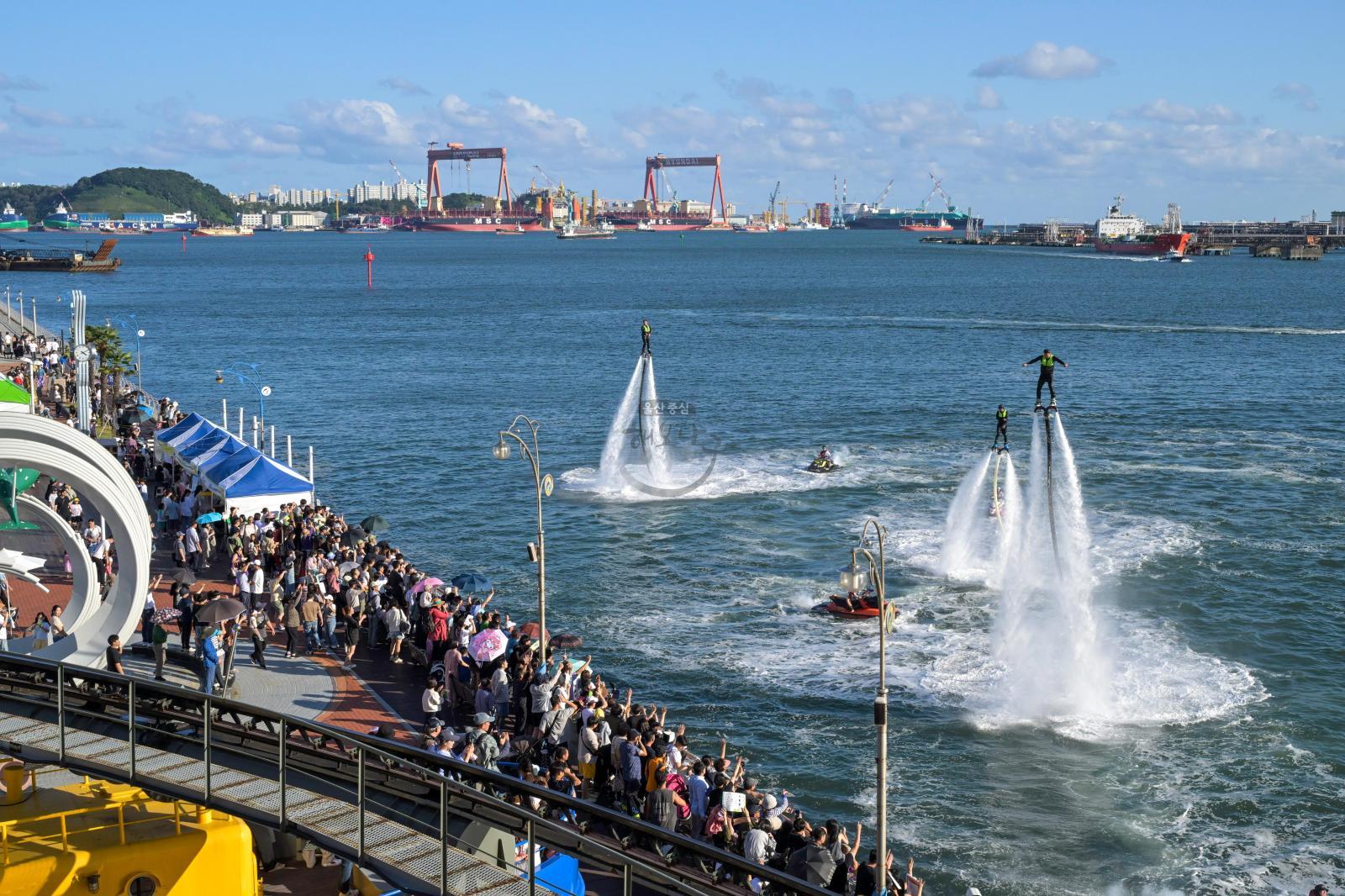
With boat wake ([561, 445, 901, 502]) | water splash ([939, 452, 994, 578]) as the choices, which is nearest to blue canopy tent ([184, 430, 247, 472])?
boat wake ([561, 445, 901, 502])

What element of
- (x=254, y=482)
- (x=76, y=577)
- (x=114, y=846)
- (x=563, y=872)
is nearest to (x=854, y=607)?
(x=254, y=482)

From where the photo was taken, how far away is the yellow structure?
1055cm

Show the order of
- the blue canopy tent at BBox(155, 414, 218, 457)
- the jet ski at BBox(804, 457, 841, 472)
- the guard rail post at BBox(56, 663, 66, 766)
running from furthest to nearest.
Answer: the jet ski at BBox(804, 457, 841, 472), the blue canopy tent at BBox(155, 414, 218, 457), the guard rail post at BBox(56, 663, 66, 766)

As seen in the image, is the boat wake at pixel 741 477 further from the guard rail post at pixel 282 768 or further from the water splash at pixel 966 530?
the guard rail post at pixel 282 768

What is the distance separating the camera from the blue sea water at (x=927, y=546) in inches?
904

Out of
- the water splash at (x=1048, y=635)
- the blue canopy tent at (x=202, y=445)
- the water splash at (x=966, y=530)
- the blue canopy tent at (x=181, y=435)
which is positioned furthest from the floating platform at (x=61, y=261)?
the water splash at (x=1048, y=635)

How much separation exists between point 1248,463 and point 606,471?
25.8 m

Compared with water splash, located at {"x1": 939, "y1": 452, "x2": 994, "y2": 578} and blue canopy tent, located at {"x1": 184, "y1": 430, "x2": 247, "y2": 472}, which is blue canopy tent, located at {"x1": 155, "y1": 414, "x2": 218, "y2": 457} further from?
water splash, located at {"x1": 939, "y1": 452, "x2": 994, "y2": 578}

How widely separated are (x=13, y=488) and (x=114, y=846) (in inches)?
429

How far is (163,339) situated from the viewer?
97062mm

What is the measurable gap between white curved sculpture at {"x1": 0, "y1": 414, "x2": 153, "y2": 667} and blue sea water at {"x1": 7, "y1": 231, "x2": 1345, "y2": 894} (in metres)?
11.2

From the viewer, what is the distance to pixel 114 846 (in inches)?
428

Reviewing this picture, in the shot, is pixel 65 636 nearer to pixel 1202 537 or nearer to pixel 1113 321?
pixel 1202 537

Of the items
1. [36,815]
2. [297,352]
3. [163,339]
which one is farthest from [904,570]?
[163,339]
